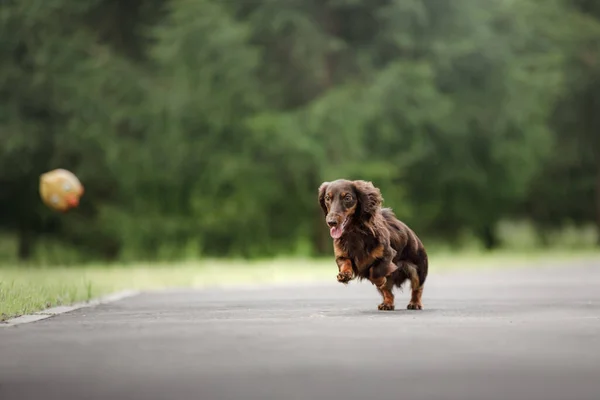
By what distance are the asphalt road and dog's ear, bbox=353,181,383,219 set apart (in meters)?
1.03

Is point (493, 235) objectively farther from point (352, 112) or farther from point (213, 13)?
point (213, 13)

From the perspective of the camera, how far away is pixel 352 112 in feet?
108

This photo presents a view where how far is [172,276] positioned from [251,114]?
10253 millimetres

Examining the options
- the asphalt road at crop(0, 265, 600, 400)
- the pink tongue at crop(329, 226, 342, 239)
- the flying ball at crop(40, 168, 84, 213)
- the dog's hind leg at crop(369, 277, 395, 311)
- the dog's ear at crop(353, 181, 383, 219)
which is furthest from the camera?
the flying ball at crop(40, 168, 84, 213)

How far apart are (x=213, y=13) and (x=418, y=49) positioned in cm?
542

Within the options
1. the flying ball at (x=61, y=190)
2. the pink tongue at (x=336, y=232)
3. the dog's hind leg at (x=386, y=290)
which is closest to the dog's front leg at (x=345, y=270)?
the pink tongue at (x=336, y=232)

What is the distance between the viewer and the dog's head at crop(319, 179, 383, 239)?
13328 millimetres

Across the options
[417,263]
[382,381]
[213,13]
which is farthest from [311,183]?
[382,381]

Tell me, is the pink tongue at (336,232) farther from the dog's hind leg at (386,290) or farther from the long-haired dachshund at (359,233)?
the dog's hind leg at (386,290)

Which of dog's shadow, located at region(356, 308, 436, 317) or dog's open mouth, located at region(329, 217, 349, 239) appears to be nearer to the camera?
dog's open mouth, located at region(329, 217, 349, 239)

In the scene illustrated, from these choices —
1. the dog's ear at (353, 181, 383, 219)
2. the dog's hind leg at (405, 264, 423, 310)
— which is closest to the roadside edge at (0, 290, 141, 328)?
the dog's ear at (353, 181, 383, 219)

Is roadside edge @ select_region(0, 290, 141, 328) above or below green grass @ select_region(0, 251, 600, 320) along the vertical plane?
below

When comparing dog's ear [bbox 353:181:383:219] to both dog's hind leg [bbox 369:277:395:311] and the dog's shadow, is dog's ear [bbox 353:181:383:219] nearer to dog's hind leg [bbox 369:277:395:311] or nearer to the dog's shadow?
dog's hind leg [bbox 369:277:395:311]

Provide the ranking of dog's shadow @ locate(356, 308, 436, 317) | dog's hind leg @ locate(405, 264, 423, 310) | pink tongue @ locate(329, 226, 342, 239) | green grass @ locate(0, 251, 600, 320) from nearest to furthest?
pink tongue @ locate(329, 226, 342, 239) → dog's shadow @ locate(356, 308, 436, 317) → dog's hind leg @ locate(405, 264, 423, 310) → green grass @ locate(0, 251, 600, 320)
